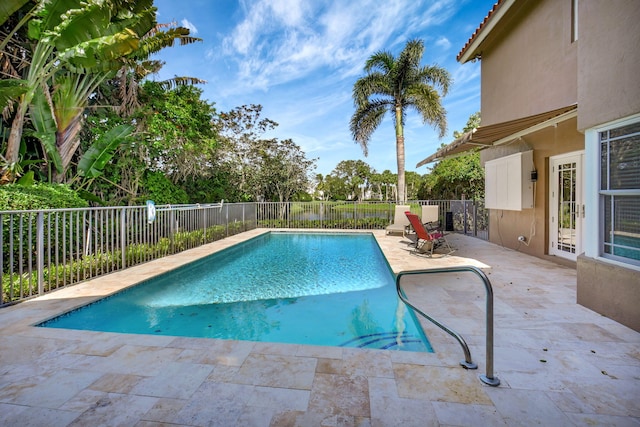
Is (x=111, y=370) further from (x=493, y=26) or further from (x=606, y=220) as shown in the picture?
(x=493, y=26)

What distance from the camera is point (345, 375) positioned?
109 inches

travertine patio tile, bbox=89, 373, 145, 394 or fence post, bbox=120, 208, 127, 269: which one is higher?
fence post, bbox=120, 208, 127, 269

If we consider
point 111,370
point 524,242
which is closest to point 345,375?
point 111,370

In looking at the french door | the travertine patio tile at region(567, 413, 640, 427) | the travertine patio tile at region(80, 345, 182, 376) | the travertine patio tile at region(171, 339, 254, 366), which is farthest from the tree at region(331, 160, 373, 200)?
the travertine patio tile at region(567, 413, 640, 427)

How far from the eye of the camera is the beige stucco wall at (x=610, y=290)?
362 centimetres

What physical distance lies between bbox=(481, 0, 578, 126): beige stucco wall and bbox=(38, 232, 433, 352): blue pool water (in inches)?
231

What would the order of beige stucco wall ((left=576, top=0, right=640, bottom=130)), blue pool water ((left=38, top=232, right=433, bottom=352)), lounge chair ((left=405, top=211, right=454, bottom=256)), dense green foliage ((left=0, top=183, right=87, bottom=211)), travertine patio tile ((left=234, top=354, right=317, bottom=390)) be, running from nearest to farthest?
travertine patio tile ((left=234, top=354, right=317, bottom=390)) → beige stucco wall ((left=576, top=0, right=640, bottom=130)) → blue pool water ((left=38, top=232, right=433, bottom=352)) → dense green foliage ((left=0, top=183, right=87, bottom=211)) → lounge chair ((left=405, top=211, right=454, bottom=256))

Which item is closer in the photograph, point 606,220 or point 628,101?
point 628,101

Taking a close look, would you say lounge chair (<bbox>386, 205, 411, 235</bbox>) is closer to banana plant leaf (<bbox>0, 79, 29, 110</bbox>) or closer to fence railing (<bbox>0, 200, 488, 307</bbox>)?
fence railing (<bbox>0, 200, 488, 307</bbox>)

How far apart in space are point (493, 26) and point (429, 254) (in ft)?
23.2

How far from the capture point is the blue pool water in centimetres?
436

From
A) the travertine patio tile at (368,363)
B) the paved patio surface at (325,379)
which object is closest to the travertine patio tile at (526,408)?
the paved patio surface at (325,379)

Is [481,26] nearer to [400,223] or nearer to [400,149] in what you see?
[400,149]

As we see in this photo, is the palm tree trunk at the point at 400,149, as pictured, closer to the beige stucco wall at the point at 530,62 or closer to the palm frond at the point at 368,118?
the palm frond at the point at 368,118
